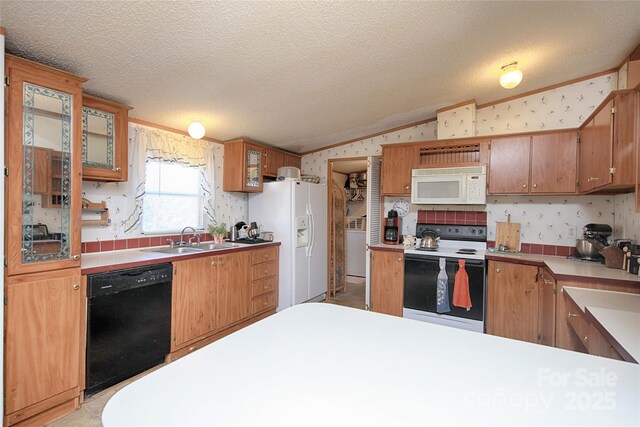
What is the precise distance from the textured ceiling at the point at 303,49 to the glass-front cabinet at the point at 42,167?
0.17m

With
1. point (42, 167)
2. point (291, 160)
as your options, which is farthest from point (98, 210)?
point (291, 160)

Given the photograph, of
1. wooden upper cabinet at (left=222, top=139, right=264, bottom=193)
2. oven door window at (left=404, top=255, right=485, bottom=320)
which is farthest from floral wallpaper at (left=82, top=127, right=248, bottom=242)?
oven door window at (left=404, top=255, right=485, bottom=320)

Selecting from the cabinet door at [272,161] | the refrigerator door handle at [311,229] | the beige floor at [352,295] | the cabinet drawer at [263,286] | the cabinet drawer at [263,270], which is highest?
the cabinet door at [272,161]

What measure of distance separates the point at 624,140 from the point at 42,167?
3457 mm

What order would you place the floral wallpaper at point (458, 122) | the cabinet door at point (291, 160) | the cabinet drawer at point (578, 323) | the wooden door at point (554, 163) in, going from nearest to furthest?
the cabinet drawer at point (578, 323), the wooden door at point (554, 163), the floral wallpaper at point (458, 122), the cabinet door at point (291, 160)

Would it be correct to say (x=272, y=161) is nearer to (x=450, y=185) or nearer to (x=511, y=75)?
(x=450, y=185)

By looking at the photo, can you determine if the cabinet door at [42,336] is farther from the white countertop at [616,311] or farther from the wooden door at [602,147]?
the wooden door at [602,147]

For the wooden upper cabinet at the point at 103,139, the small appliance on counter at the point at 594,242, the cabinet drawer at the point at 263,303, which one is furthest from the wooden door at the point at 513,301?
the wooden upper cabinet at the point at 103,139

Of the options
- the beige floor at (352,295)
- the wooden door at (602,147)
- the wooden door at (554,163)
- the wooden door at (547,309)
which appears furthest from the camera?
the beige floor at (352,295)

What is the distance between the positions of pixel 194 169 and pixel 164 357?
77.3 inches

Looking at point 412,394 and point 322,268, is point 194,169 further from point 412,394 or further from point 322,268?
point 412,394

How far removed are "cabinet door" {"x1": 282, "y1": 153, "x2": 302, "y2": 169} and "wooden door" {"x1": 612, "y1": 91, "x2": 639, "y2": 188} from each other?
3.45 metres

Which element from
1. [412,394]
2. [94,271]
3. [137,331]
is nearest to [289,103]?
[94,271]

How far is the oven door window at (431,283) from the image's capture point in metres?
2.95
